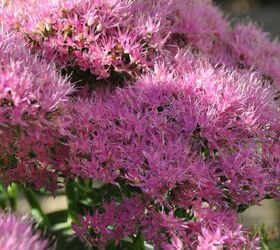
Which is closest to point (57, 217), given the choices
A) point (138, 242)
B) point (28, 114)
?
point (138, 242)

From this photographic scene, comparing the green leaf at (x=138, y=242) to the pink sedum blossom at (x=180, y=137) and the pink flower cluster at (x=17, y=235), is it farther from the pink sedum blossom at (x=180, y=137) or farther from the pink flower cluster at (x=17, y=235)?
the pink flower cluster at (x=17, y=235)

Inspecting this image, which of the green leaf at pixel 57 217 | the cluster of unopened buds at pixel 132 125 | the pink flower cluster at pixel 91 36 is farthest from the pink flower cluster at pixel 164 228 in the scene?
the green leaf at pixel 57 217

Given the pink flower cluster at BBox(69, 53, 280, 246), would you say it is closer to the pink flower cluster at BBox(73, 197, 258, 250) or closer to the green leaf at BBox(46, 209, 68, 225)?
the pink flower cluster at BBox(73, 197, 258, 250)

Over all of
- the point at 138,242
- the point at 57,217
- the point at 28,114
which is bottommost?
the point at 57,217

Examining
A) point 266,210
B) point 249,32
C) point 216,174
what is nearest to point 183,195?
point 216,174

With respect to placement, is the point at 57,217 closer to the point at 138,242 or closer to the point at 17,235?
the point at 138,242

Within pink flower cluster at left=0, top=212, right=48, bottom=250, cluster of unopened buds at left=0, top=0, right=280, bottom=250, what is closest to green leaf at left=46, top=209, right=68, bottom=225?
cluster of unopened buds at left=0, top=0, right=280, bottom=250

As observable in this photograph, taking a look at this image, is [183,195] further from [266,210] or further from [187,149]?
[266,210]
